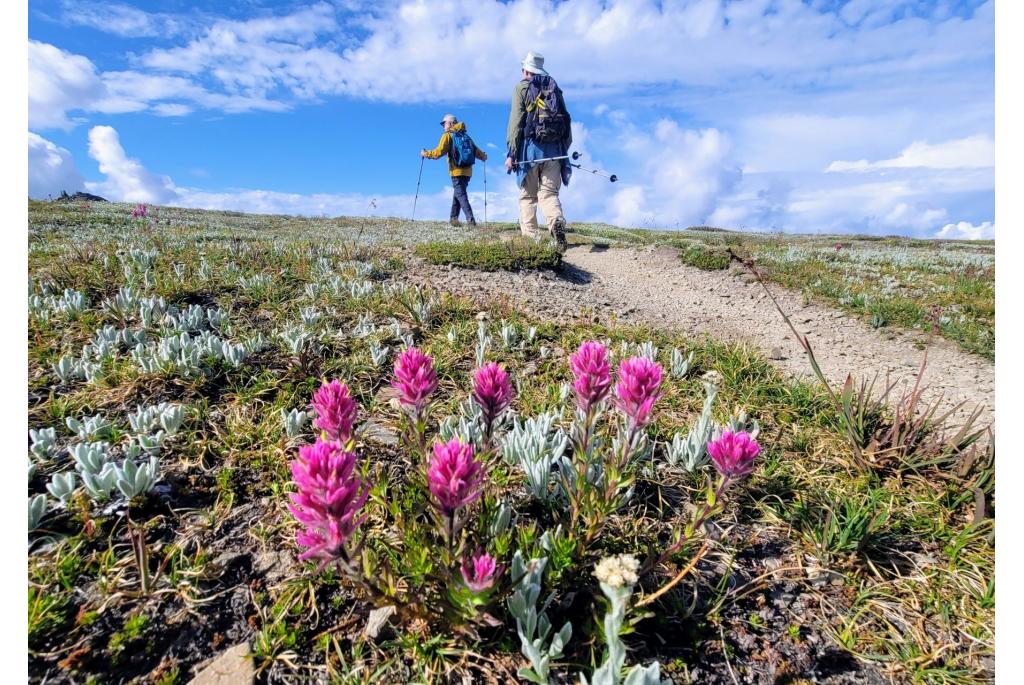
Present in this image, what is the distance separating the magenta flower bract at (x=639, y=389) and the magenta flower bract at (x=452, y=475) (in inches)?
32.6

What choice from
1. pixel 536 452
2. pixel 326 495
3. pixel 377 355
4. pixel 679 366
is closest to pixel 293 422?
pixel 377 355

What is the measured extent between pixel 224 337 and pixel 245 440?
7.23 feet

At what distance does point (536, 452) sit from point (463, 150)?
757 inches

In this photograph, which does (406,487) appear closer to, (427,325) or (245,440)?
(245,440)

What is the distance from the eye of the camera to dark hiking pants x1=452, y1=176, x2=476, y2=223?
21.0m

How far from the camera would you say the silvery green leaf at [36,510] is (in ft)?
9.12

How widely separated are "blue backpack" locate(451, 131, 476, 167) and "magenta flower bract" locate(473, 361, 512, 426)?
63.8ft

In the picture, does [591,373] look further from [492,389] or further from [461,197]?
[461,197]

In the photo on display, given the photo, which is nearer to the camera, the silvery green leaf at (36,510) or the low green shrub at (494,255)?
the silvery green leaf at (36,510)

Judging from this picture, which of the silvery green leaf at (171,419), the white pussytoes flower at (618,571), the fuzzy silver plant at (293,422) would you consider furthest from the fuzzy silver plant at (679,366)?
the silvery green leaf at (171,419)

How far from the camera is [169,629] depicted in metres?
2.45

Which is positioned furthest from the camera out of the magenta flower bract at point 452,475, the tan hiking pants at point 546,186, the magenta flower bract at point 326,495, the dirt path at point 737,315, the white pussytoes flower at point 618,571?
the tan hiking pants at point 546,186

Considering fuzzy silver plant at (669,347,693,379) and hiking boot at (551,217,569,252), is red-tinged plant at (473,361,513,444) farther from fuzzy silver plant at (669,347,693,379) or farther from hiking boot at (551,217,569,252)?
hiking boot at (551,217,569,252)

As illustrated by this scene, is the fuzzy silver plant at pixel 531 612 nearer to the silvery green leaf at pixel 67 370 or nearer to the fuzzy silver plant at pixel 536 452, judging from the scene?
the fuzzy silver plant at pixel 536 452
